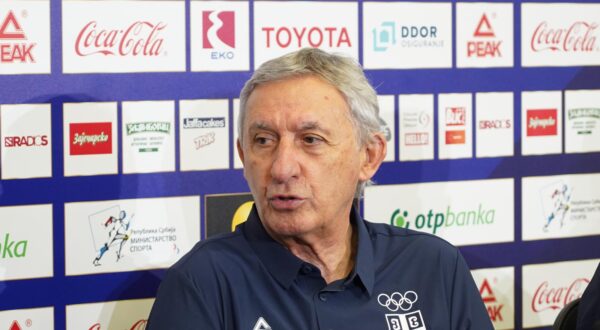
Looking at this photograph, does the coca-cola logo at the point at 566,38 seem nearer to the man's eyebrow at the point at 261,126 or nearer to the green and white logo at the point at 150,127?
the green and white logo at the point at 150,127

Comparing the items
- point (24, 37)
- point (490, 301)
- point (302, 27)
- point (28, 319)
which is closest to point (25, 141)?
point (24, 37)

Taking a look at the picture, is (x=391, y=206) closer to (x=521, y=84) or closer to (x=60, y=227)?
(x=521, y=84)

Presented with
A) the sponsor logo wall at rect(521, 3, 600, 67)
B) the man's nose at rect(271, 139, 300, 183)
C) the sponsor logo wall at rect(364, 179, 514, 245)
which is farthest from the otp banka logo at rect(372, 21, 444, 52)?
the man's nose at rect(271, 139, 300, 183)

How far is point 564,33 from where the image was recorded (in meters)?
3.26

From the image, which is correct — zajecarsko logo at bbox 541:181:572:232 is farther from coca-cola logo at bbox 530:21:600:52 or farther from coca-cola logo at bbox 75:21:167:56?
coca-cola logo at bbox 75:21:167:56

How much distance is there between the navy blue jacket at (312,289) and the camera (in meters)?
1.95

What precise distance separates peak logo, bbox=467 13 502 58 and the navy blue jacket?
42.1 inches

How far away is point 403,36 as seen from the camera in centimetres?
302

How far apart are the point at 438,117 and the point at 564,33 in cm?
57

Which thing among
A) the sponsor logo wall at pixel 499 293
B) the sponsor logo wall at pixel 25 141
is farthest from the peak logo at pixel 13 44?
the sponsor logo wall at pixel 499 293

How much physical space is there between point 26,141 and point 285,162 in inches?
34.7

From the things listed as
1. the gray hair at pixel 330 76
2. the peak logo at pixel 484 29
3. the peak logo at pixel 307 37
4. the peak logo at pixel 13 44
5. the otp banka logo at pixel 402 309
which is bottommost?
the otp banka logo at pixel 402 309

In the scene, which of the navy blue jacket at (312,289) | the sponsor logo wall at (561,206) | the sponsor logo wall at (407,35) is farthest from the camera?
the sponsor logo wall at (561,206)

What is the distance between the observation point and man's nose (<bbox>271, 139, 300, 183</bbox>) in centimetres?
199
